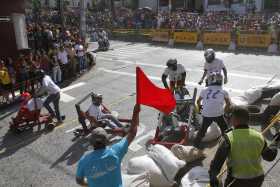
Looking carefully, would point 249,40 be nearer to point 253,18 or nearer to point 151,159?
point 253,18

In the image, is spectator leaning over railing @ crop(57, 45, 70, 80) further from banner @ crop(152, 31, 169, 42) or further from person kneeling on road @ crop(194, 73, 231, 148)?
banner @ crop(152, 31, 169, 42)

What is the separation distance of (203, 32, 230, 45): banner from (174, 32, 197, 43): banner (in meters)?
0.94

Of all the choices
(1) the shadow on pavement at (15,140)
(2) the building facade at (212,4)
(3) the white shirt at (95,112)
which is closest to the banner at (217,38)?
(2) the building facade at (212,4)

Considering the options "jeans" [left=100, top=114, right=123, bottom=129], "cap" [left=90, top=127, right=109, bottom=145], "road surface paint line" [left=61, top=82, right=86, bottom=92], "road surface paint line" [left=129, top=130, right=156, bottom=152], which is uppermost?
"cap" [left=90, top=127, right=109, bottom=145]

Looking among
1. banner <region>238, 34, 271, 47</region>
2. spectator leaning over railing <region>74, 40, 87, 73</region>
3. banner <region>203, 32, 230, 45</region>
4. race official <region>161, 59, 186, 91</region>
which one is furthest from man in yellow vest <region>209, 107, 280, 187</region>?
banner <region>203, 32, 230, 45</region>

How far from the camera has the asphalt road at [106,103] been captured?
25.8 ft

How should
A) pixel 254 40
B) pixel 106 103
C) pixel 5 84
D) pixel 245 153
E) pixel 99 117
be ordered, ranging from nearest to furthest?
pixel 245 153 < pixel 99 117 < pixel 106 103 < pixel 5 84 < pixel 254 40

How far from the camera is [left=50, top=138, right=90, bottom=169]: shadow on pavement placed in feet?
27.3

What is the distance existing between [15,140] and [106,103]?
12.1ft

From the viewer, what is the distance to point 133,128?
14.7ft

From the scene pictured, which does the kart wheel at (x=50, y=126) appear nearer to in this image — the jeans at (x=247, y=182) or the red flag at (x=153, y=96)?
the red flag at (x=153, y=96)

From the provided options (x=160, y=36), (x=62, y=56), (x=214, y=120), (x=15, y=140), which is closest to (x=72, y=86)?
(x=62, y=56)

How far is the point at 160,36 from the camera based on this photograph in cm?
2853

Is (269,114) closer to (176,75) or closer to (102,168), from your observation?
(176,75)
